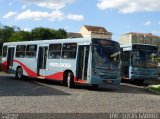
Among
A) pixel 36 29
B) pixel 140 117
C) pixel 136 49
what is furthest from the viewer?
pixel 36 29

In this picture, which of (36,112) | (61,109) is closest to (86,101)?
(61,109)

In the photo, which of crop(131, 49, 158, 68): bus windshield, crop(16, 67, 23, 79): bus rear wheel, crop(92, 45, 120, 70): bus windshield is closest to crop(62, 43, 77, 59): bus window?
crop(92, 45, 120, 70): bus windshield

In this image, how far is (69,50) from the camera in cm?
2233

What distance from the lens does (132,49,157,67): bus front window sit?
26.0 m

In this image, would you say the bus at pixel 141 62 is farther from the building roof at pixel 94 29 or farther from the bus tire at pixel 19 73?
the building roof at pixel 94 29

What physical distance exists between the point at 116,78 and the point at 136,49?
5.75 meters

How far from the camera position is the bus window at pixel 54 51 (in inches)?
917

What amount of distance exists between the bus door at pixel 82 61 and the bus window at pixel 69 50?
0.47 meters

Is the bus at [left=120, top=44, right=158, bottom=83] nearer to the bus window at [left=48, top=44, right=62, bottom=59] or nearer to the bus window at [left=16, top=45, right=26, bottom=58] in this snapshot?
the bus window at [left=48, top=44, right=62, bottom=59]

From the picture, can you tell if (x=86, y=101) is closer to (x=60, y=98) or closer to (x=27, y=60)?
(x=60, y=98)

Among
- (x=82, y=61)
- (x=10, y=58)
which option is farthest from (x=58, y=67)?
(x=10, y=58)

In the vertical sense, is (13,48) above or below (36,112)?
above

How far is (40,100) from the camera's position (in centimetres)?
1508

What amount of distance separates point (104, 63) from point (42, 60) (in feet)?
18.9
